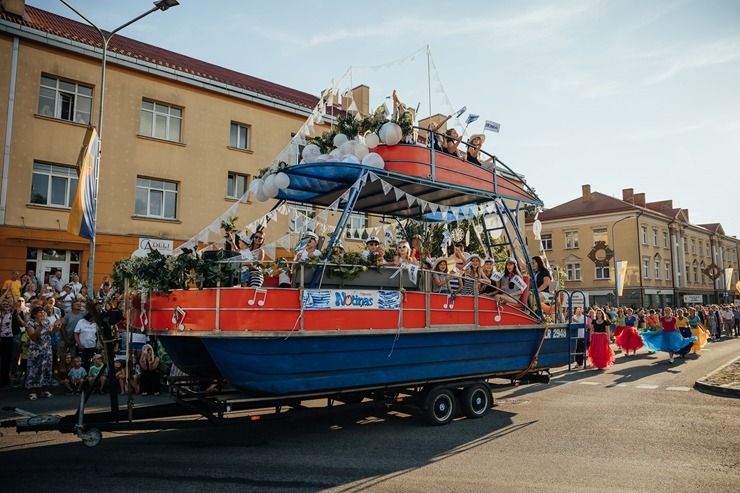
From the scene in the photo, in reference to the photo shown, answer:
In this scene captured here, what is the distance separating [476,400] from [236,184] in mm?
15390

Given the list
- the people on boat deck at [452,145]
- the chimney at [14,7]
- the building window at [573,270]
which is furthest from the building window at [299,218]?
the building window at [573,270]

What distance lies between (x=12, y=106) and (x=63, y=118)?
4.68ft

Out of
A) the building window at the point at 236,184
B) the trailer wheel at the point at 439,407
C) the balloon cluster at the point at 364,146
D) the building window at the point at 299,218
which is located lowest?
the trailer wheel at the point at 439,407

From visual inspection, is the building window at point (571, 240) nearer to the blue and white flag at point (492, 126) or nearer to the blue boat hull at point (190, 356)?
the blue and white flag at point (492, 126)

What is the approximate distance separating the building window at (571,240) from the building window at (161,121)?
3784 cm

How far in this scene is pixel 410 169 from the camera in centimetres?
758

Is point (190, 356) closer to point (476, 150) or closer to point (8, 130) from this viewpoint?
point (476, 150)

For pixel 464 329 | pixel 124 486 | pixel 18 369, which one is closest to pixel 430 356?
pixel 464 329

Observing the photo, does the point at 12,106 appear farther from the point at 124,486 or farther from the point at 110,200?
the point at 124,486

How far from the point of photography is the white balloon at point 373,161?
7.15m

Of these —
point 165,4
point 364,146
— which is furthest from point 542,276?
point 165,4

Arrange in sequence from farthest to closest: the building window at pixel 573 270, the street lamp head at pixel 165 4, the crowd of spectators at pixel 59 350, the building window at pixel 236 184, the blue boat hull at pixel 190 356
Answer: the building window at pixel 573 270
the building window at pixel 236 184
the street lamp head at pixel 165 4
the crowd of spectators at pixel 59 350
the blue boat hull at pixel 190 356

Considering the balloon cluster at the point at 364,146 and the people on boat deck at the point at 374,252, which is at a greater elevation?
the balloon cluster at the point at 364,146

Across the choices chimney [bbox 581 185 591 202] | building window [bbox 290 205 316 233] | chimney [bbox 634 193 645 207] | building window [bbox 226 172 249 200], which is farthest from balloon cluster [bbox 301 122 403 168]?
chimney [bbox 634 193 645 207]
